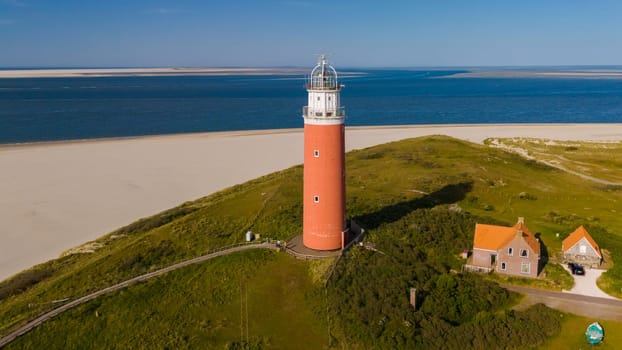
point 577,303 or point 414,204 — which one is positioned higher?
point 414,204

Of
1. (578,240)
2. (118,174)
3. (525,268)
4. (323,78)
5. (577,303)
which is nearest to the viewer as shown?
(323,78)

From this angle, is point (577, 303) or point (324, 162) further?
point (577, 303)

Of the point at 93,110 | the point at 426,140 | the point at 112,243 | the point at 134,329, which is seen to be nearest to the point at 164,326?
the point at 134,329

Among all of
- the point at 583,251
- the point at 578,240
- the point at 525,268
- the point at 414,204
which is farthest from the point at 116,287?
the point at 583,251

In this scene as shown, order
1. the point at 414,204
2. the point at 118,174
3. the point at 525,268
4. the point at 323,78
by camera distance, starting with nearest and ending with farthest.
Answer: the point at 323,78
the point at 525,268
the point at 414,204
the point at 118,174

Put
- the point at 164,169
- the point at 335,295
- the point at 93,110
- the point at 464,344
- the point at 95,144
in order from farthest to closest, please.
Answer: the point at 93,110, the point at 95,144, the point at 164,169, the point at 335,295, the point at 464,344

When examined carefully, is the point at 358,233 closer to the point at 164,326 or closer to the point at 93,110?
the point at 164,326

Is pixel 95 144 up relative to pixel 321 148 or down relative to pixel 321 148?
down

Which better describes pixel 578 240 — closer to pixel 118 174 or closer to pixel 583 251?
pixel 583 251
